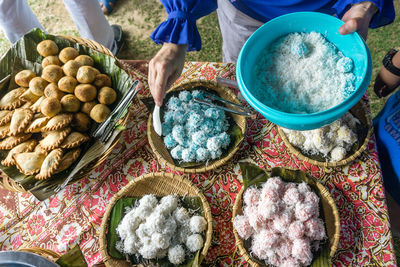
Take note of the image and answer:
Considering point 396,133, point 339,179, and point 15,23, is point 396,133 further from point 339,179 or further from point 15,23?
point 15,23

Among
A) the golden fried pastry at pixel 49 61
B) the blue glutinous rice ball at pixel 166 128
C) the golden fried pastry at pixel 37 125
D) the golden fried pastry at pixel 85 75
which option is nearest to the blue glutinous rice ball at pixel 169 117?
the blue glutinous rice ball at pixel 166 128

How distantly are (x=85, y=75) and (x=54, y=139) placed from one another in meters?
0.30

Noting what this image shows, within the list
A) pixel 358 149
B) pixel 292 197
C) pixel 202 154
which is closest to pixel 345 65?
pixel 358 149

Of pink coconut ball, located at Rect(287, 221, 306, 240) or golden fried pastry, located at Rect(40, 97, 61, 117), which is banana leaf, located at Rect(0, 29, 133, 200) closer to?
golden fried pastry, located at Rect(40, 97, 61, 117)

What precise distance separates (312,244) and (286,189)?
192mm

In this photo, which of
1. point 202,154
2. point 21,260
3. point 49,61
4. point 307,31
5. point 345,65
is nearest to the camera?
point 21,260

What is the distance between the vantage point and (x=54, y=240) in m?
1.10

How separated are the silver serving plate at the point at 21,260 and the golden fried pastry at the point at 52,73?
2.41ft

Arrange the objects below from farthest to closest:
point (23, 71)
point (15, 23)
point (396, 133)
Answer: point (15, 23) → point (23, 71) → point (396, 133)

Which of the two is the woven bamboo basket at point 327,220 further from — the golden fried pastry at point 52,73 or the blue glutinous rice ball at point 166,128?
the golden fried pastry at point 52,73

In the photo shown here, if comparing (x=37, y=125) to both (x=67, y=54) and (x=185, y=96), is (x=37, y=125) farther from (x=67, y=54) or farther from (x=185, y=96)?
(x=185, y=96)

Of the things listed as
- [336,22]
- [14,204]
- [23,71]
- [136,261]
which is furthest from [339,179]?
[23,71]

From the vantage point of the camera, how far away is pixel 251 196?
1001 mm

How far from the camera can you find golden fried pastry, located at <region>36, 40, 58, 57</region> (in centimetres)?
133
